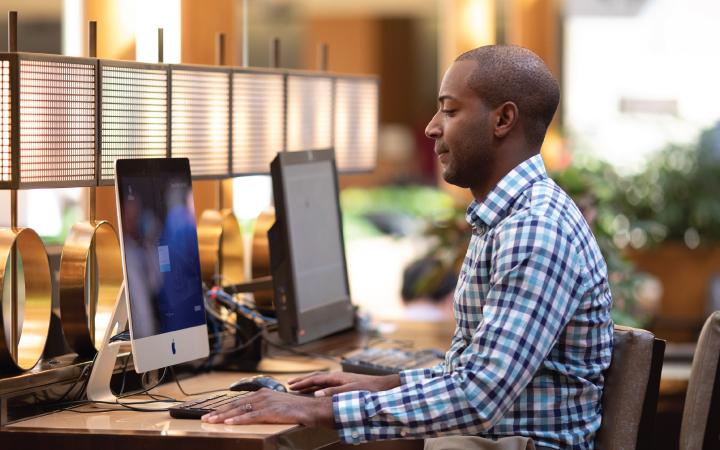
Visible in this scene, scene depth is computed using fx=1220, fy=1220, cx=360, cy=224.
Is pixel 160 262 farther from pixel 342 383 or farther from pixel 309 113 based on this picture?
pixel 309 113

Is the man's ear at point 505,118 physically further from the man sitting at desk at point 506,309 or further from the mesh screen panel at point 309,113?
the mesh screen panel at point 309,113

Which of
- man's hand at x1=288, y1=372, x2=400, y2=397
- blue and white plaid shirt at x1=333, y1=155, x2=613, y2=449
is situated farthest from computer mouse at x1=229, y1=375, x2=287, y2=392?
blue and white plaid shirt at x1=333, y1=155, x2=613, y2=449

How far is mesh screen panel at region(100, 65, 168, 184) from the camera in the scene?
3055mm

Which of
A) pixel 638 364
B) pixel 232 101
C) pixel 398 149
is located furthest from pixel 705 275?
pixel 398 149

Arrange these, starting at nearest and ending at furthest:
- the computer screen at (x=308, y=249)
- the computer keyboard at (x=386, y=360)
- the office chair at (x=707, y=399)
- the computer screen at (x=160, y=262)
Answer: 1. the office chair at (x=707, y=399)
2. the computer screen at (x=160, y=262)
3. the computer keyboard at (x=386, y=360)
4. the computer screen at (x=308, y=249)

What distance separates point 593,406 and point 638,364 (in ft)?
0.45

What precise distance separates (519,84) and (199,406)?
984 mm

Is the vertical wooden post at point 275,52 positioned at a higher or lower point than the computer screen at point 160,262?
higher

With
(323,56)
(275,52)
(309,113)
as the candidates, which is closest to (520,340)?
(309,113)

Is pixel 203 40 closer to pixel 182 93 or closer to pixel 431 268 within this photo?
pixel 182 93

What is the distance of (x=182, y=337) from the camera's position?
2.89m

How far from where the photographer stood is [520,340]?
2.28m

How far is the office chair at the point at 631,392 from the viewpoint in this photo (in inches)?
100

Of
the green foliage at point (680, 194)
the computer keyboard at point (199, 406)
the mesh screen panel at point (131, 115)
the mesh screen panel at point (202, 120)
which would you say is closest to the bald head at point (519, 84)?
the computer keyboard at point (199, 406)
